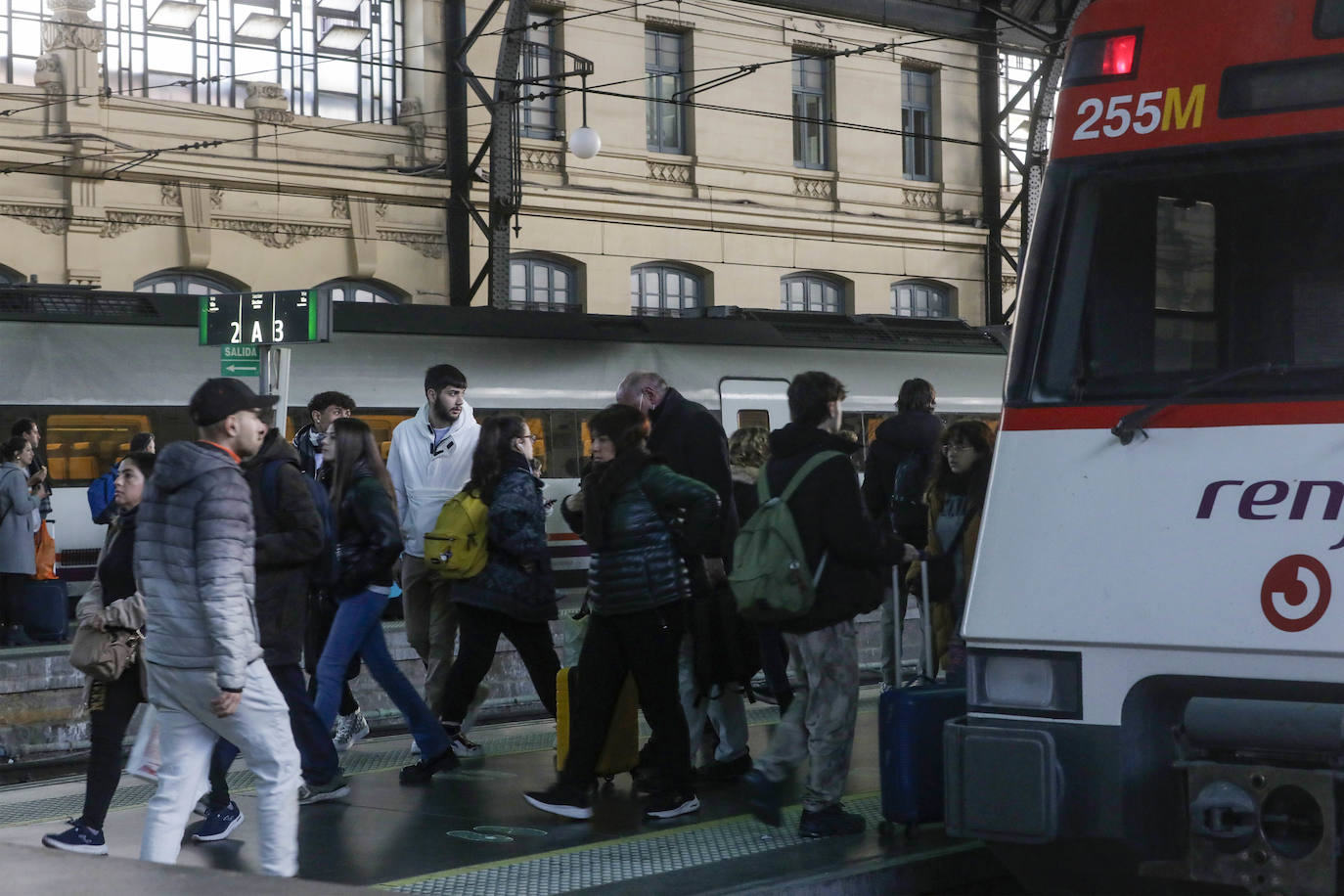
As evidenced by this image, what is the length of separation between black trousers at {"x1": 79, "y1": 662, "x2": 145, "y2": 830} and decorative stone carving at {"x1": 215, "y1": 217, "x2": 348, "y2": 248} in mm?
17800

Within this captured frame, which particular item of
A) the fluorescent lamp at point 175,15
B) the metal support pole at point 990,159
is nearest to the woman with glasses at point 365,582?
the fluorescent lamp at point 175,15

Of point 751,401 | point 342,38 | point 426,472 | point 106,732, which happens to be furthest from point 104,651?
point 342,38

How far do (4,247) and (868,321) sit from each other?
10443 mm

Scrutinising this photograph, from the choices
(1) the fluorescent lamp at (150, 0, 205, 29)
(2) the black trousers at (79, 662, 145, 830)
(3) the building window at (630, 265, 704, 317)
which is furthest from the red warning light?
(3) the building window at (630, 265, 704, 317)

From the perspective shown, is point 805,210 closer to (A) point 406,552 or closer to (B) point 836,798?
(A) point 406,552

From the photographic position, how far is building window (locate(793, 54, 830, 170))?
29.2m

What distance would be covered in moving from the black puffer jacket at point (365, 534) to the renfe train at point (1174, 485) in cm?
313

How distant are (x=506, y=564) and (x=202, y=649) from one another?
2543mm

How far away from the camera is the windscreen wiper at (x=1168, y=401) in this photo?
4.89m

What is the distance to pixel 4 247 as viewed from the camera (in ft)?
71.1

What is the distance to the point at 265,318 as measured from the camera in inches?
511

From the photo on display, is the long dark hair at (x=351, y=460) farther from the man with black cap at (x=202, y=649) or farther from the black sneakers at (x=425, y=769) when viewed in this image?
the man with black cap at (x=202, y=649)

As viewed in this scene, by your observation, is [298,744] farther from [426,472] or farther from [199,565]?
[199,565]

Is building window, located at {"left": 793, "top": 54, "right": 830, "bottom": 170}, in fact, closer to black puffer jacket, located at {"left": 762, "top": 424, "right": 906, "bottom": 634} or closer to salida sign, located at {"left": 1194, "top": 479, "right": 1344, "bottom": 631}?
black puffer jacket, located at {"left": 762, "top": 424, "right": 906, "bottom": 634}
